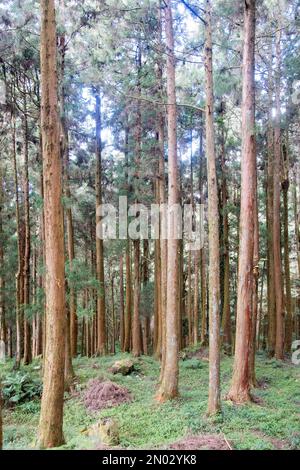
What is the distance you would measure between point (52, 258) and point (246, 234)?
4.49 m

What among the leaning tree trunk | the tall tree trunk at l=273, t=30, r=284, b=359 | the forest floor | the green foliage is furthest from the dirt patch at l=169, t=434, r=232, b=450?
the tall tree trunk at l=273, t=30, r=284, b=359

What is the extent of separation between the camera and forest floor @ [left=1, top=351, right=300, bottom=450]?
20.3ft

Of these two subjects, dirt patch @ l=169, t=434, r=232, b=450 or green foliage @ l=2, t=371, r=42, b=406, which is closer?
dirt patch @ l=169, t=434, r=232, b=450

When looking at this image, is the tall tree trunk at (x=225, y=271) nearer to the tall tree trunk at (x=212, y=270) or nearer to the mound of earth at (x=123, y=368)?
the mound of earth at (x=123, y=368)

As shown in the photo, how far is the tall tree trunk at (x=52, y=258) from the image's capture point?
5.71m

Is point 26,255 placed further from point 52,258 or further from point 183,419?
point 52,258

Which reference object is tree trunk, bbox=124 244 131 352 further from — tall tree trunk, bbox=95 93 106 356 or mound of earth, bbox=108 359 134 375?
mound of earth, bbox=108 359 134 375

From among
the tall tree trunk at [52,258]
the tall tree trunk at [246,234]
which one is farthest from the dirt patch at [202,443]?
the tall tree trunk at [246,234]

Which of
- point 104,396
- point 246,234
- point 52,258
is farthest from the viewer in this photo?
point 104,396

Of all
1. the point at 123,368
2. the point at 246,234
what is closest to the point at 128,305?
the point at 123,368

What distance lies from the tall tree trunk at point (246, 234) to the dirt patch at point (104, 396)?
2762mm

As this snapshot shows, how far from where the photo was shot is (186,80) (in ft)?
44.8

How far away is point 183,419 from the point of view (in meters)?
7.59
